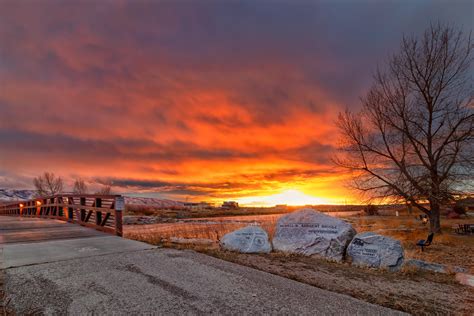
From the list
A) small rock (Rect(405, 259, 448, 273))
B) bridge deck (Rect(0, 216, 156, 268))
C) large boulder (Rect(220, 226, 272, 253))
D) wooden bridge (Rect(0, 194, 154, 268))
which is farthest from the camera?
large boulder (Rect(220, 226, 272, 253))

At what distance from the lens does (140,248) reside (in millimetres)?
7262

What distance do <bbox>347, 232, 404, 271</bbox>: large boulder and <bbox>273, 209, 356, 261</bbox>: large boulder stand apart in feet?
1.12

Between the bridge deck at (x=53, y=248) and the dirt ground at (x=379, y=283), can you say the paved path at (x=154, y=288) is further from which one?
the dirt ground at (x=379, y=283)

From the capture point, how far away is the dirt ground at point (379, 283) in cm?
421

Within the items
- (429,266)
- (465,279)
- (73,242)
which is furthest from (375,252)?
(73,242)

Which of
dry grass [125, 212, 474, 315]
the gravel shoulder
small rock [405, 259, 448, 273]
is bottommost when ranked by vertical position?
small rock [405, 259, 448, 273]

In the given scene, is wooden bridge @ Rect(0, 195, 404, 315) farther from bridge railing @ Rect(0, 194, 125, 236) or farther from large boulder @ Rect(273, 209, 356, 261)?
bridge railing @ Rect(0, 194, 125, 236)

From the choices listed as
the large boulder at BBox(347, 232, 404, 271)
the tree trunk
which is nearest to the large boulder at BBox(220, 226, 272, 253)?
the large boulder at BBox(347, 232, 404, 271)

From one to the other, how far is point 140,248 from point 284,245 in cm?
372

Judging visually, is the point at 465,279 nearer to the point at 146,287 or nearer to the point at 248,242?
the point at 248,242

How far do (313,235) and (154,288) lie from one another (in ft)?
15.7

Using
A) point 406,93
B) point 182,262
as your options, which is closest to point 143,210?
point 406,93

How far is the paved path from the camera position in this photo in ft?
12.1

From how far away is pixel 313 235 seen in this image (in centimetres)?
788
